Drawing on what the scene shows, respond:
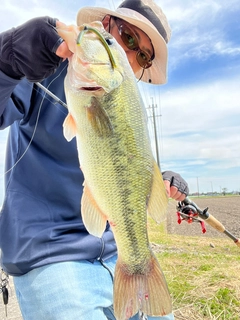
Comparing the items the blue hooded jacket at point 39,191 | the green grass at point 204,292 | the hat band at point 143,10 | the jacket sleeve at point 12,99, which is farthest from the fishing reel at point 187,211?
the jacket sleeve at point 12,99

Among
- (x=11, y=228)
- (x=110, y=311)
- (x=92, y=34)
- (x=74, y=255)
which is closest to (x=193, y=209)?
(x=110, y=311)

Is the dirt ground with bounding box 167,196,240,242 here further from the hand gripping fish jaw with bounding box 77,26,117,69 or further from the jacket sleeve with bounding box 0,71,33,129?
the hand gripping fish jaw with bounding box 77,26,117,69

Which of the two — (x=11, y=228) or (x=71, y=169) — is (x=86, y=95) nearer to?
(x=71, y=169)

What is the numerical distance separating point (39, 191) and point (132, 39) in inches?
58.3

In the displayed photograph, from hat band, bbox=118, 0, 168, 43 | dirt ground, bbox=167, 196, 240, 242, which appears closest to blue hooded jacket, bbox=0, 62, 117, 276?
hat band, bbox=118, 0, 168, 43

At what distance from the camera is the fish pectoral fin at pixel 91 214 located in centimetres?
192

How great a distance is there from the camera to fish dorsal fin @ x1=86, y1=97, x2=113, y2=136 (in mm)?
1843

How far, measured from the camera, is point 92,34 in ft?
6.13

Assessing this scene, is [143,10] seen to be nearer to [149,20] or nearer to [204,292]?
[149,20]

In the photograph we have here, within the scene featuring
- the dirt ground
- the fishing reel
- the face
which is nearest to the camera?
the face

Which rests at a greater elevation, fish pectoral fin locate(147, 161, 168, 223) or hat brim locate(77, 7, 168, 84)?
hat brim locate(77, 7, 168, 84)

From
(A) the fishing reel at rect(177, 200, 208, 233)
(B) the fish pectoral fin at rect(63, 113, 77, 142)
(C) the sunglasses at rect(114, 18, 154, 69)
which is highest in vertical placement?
(C) the sunglasses at rect(114, 18, 154, 69)

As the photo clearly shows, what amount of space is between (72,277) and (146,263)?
538 millimetres

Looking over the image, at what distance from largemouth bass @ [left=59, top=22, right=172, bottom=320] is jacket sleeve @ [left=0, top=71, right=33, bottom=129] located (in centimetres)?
40
